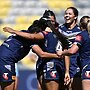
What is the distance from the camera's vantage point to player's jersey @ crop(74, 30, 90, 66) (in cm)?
596

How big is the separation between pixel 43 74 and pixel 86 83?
0.84 meters

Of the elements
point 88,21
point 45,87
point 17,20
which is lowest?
point 45,87

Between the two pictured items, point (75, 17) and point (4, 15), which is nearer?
point (75, 17)

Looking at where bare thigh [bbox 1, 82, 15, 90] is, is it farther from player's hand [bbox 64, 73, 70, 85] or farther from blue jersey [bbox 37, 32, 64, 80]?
player's hand [bbox 64, 73, 70, 85]

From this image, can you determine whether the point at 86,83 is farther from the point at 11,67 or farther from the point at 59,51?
the point at 11,67

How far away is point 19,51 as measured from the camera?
648 centimetres

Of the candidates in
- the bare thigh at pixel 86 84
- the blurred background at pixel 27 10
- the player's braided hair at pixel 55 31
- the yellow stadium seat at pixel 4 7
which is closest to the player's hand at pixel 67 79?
the bare thigh at pixel 86 84

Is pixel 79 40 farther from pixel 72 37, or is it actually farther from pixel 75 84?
pixel 75 84

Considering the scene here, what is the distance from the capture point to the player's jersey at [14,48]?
21.2 ft

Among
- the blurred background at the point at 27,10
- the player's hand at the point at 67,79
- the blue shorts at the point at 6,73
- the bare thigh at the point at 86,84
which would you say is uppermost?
the blurred background at the point at 27,10

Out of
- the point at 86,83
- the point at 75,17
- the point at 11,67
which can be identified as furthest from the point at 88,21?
the point at 11,67

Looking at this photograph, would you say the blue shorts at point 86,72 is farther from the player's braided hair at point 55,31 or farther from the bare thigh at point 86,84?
the player's braided hair at point 55,31

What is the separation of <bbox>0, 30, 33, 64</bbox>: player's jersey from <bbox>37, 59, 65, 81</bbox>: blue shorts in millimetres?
355

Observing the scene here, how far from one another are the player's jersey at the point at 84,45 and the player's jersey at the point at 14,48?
827mm
